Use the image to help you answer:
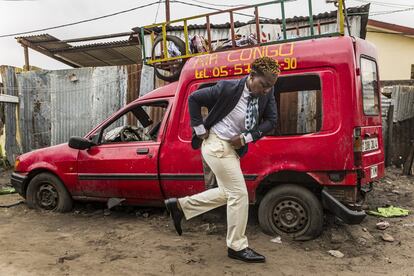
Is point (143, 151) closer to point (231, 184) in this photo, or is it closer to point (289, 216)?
point (231, 184)

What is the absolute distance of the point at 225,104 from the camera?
3.45 meters

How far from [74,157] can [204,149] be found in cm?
244

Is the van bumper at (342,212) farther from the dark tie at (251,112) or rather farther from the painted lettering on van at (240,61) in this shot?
the painted lettering on van at (240,61)

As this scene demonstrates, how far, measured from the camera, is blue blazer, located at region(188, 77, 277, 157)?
3.43m

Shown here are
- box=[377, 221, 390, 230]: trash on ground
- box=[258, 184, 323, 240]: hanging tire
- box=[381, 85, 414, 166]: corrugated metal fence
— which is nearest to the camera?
box=[258, 184, 323, 240]: hanging tire

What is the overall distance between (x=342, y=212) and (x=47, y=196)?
3.85 m

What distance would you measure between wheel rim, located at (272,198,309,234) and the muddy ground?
0.50ft

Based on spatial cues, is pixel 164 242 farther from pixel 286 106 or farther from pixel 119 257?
pixel 286 106

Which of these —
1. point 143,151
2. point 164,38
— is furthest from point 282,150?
point 164,38

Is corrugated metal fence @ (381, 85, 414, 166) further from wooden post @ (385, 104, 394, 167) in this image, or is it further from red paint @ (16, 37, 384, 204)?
red paint @ (16, 37, 384, 204)

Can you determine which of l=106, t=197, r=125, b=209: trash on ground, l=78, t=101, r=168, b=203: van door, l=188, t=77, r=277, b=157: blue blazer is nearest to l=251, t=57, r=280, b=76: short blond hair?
l=188, t=77, r=277, b=157: blue blazer

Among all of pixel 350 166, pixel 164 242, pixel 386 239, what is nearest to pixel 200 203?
pixel 164 242

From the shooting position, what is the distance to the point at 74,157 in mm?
5328

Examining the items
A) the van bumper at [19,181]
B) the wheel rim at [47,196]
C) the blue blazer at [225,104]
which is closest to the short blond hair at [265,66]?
the blue blazer at [225,104]
